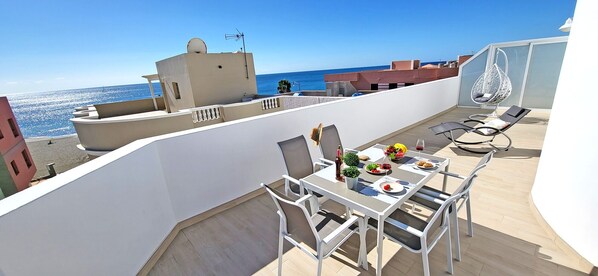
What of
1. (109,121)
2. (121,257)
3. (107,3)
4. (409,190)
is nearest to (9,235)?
(121,257)

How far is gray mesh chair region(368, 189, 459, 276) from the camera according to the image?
1.30 meters

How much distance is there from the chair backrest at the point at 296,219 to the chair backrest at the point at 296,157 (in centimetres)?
82

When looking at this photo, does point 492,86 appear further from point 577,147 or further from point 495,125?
point 577,147

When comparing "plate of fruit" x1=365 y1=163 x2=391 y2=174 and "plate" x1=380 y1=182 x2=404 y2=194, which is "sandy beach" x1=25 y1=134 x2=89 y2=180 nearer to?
"plate of fruit" x1=365 y1=163 x2=391 y2=174

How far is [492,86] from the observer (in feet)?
21.4

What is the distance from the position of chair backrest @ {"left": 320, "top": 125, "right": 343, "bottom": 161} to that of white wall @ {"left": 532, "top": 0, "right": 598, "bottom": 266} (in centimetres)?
189

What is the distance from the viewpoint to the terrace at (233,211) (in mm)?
1242

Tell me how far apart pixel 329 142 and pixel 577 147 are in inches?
80.2

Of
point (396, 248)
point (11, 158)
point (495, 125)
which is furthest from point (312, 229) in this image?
point (11, 158)

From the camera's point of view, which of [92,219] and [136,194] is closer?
[92,219]

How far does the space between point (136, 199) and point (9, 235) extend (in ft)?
2.62

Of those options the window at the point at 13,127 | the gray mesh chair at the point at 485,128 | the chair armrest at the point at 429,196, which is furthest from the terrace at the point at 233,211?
the window at the point at 13,127

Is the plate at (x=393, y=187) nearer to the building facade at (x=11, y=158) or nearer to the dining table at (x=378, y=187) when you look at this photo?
the dining table at (x=378, y=187)

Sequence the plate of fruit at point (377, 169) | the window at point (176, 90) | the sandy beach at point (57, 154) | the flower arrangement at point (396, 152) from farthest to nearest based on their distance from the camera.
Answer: the sandy beach at point (57, 154)
the window at point (176, 90)
the flower arrangement at point (396, 152)
the plate of fruit at point (377, 169)
